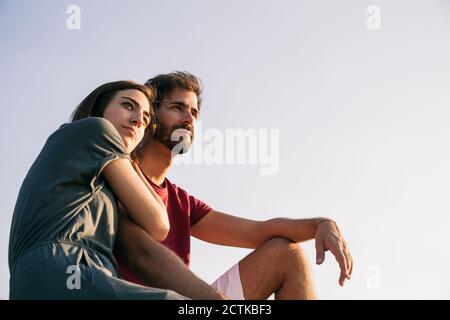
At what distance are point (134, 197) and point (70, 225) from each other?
0.34 m

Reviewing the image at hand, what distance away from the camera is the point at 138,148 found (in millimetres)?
4602

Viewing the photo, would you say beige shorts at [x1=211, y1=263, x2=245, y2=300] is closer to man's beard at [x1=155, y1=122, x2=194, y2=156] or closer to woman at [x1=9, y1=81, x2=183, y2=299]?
woman at [x1=9, y1=81, x2=183, y2=299]

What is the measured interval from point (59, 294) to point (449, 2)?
10354 mm

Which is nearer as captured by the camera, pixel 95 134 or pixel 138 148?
pixel 95 134

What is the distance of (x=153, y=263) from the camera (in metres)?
2.59

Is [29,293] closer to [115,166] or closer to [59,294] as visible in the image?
[59,294]

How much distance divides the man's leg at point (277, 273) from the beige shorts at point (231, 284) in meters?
0.03

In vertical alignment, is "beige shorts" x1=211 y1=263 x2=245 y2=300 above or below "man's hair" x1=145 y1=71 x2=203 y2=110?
below

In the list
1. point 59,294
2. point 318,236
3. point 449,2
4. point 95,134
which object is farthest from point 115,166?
point 449,2

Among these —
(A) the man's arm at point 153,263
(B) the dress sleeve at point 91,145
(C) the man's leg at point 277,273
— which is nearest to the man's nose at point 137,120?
(B) the dress sleeve at point 91,145

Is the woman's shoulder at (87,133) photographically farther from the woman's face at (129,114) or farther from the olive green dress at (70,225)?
the woman's face at (129,114)

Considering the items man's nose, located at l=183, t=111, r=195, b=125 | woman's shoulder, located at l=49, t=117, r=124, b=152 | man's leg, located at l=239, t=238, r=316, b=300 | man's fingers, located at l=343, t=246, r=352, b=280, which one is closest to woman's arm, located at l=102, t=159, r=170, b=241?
woman's shoulder, located at l=49, t=117, r=124, b=152

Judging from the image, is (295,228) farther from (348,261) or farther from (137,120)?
(137,120)

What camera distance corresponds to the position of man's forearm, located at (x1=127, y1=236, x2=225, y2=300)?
8.09 feet
